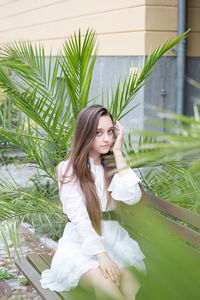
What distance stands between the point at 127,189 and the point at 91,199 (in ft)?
0.82

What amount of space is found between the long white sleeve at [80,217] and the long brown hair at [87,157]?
38mm

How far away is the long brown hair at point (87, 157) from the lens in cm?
258

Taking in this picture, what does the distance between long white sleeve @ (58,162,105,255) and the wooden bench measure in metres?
0.23

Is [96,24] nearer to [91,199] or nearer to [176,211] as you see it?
[91,199]

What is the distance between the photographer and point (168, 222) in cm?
224

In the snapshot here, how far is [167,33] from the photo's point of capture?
5250 mm

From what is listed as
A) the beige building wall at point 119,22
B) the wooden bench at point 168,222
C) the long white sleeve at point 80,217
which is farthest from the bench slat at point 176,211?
the beige building wall at point 119,22

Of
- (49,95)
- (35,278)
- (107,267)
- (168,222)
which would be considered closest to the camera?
(168,222)

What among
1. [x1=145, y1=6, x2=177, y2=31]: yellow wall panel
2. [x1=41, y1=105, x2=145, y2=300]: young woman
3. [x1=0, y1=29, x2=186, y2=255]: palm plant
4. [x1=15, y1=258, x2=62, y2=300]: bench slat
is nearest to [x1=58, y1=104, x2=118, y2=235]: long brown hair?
[x1=41, y1=105, x2=145, y2=300]: young woman

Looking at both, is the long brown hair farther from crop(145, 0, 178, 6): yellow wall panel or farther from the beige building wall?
crop(145, 0, 178, 6): yellow wall panel

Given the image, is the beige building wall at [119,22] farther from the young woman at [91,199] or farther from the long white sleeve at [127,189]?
the long white sleeve at [127,189]

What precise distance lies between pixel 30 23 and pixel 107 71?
283 cm

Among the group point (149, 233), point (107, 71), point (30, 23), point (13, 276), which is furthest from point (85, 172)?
point (30, 23)

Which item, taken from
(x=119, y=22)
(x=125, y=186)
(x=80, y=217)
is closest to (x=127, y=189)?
(x=125, y=186)
